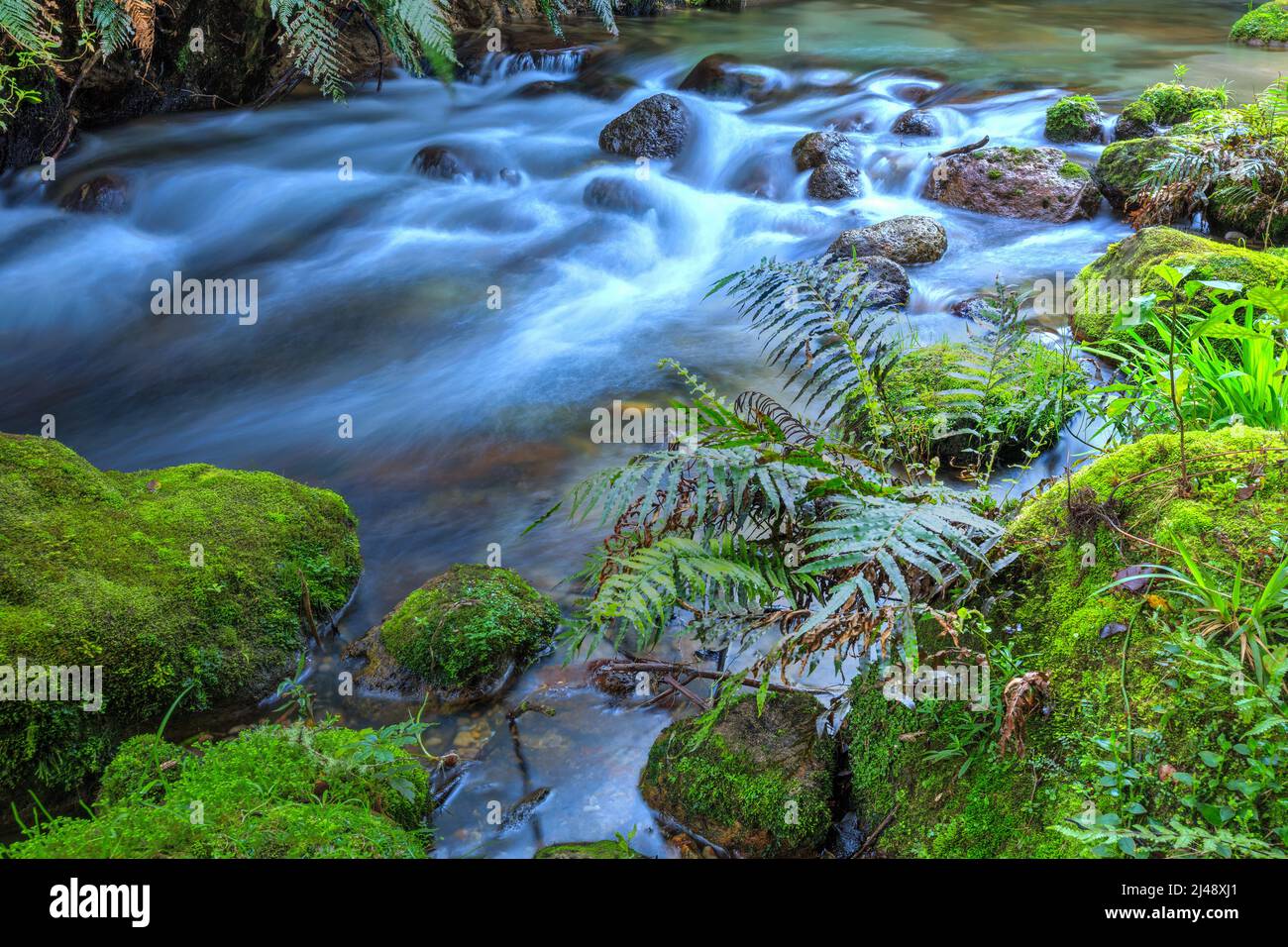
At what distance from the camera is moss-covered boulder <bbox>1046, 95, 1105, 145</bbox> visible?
9461 millimetres

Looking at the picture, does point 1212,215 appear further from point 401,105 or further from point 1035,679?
point 401,105

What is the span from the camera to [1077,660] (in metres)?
2.51

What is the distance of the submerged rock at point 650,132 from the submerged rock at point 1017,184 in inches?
106

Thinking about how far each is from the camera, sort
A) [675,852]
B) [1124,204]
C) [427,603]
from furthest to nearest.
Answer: [1124,204]
[427,603]
[675,852]

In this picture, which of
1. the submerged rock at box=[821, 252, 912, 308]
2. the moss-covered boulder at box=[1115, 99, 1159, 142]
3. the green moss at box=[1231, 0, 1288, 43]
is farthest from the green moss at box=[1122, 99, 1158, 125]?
the green moss at box=[1231, 0, 1288, 43]

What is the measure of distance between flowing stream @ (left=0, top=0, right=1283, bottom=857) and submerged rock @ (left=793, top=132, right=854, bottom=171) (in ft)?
0.75

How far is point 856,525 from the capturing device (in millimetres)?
2469

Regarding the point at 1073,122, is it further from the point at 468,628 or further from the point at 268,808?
the point at 268,808

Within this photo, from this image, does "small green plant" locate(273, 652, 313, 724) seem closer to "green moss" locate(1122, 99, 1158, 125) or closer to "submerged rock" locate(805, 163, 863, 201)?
"submerged rock" locate(805, 163, 863, 201)

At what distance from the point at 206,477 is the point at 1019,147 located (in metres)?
7.89

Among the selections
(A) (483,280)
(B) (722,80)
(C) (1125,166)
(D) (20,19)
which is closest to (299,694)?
(D) (20,19)

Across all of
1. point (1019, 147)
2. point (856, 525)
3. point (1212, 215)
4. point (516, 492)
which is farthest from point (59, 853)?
point (1019, 147)
